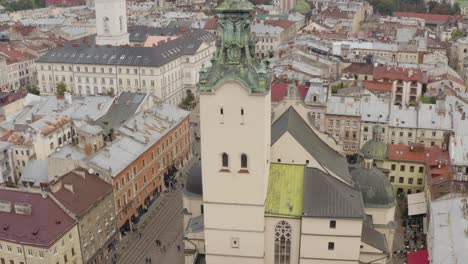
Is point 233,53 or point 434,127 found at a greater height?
point 233,53

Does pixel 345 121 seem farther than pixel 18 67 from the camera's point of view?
No

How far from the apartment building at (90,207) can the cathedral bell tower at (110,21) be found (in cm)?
9194

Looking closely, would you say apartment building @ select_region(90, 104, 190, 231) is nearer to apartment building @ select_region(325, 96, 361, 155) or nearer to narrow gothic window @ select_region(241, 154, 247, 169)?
apartment building @ select_region(325, 96, 361, 155)

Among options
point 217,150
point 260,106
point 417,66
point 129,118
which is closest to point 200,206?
point 217,150

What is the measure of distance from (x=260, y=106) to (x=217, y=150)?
610 cm

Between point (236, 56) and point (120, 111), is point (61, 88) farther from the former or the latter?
point (236, 56)

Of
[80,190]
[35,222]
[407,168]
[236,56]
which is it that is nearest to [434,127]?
[407,168]

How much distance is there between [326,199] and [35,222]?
109ft

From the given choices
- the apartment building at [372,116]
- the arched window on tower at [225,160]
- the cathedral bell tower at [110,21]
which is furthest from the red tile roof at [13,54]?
the arched window on tower at [225,160]

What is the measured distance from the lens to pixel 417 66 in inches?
5546

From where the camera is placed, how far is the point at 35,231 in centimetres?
6069

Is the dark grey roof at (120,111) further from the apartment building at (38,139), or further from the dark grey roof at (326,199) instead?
the dark grey roof at (326,199)

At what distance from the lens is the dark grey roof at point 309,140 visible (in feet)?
207

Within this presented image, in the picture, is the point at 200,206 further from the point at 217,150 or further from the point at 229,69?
the point at 229,69
